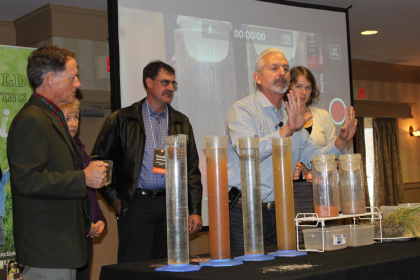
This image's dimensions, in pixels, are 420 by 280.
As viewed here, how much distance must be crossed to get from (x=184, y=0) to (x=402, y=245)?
10.6 feet

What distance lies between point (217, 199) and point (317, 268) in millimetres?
338

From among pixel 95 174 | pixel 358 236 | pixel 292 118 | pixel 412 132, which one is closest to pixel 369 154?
pixel 412 132

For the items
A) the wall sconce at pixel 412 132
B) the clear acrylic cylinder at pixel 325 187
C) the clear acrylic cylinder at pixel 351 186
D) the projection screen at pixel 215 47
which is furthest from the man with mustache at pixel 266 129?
the wall sconce at pixel 412 132

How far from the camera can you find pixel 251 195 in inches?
60.2

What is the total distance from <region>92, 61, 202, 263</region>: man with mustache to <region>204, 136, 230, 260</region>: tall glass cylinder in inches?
63.9

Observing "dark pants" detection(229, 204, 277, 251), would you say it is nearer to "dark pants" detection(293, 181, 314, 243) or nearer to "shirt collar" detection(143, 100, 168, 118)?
"dark pants" detection(293, 181, 314, 243)

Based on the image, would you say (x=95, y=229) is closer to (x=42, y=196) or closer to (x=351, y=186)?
(x=42, y=196)

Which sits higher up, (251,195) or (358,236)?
(251,195)

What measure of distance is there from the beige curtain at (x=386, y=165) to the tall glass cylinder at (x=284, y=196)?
8470 mm

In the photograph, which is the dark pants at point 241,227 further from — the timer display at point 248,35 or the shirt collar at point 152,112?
the timer display at point 248,35

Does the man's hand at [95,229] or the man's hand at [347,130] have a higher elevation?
the man's hand at [347,130]

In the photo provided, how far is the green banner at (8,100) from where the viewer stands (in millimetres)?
4176

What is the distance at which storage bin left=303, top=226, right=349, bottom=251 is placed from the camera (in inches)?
66.6

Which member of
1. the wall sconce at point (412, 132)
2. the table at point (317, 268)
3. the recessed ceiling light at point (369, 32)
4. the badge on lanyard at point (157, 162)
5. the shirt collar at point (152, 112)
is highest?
the recessed ceiling light at point (369, 32)
